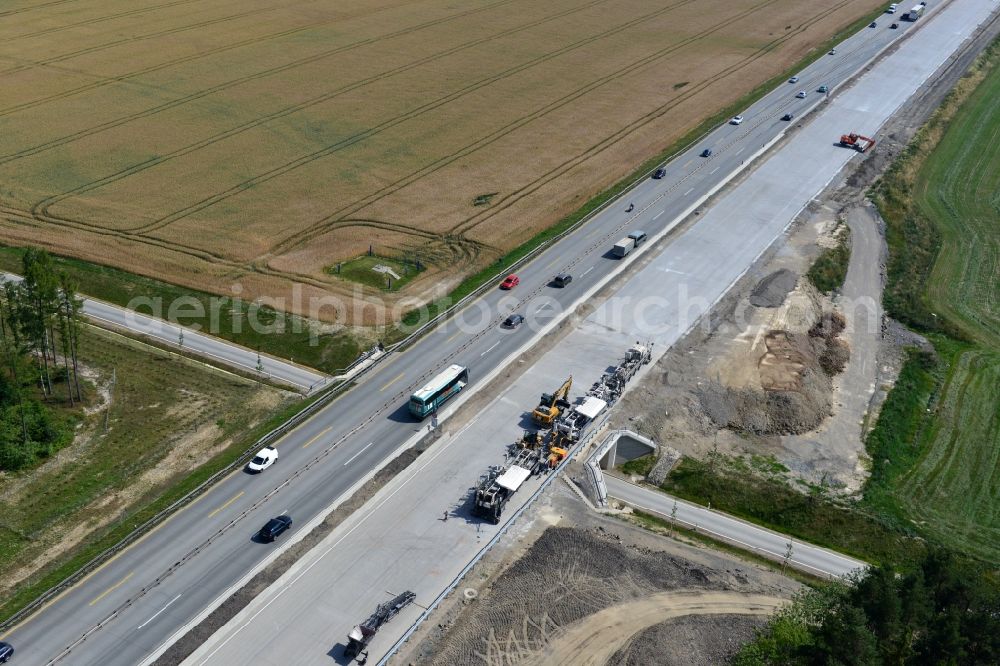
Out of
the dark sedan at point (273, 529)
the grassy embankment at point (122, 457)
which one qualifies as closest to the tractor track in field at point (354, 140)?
the grassy embankment at point (122, 457)

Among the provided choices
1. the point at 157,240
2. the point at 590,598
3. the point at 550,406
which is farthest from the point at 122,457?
the point at 157,240

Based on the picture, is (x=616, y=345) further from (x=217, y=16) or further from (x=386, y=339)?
(x=217, y=16)

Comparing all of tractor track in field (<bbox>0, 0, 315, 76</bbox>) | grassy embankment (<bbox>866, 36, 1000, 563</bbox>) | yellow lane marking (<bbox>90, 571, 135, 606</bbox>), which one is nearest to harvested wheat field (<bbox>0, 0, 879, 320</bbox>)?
tractor track in field (<bbox>0, 0, 315, 76</bbox>)

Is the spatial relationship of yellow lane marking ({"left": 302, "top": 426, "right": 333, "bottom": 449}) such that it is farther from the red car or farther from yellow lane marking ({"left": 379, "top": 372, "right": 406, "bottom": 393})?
the red car

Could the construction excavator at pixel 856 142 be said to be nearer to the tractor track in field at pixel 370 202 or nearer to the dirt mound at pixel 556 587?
the tractor track in field at pixel 370 202

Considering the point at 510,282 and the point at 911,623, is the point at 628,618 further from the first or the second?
the point at 510,282

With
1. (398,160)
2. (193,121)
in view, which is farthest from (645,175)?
(193,121)
